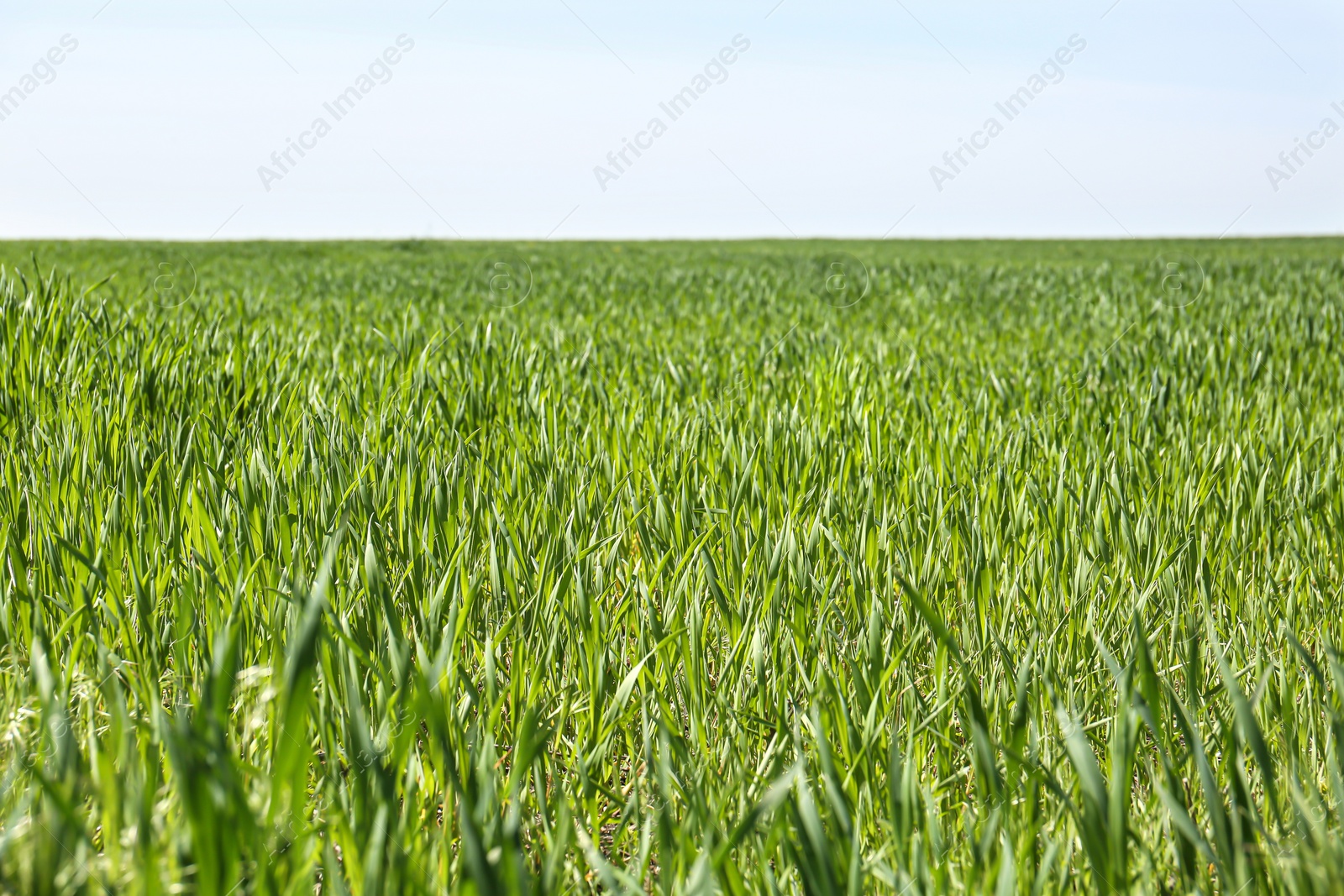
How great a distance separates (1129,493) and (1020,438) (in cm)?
36

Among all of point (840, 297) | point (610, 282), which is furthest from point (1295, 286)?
point (610, 282)

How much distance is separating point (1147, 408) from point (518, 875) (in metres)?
3.42

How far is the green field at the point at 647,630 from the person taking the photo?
1007 mm

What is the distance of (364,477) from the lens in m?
2.33

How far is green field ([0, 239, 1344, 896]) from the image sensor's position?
3.30ft

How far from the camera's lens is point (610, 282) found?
1258 centimetres

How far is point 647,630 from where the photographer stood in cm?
186

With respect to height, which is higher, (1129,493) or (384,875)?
(1129,493)

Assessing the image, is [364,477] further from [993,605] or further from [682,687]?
[993,605]

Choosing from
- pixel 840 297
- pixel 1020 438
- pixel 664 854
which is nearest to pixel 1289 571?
pixel 1020 438

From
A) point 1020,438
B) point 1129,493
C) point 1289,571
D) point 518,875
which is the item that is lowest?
point 518,875

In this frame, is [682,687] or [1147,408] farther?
[1147,408]

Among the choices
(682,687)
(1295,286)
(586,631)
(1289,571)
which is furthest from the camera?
(1295,286)

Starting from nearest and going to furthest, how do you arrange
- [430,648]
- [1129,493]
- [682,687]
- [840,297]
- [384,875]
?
[384,875] → [430,648] → [682,687] → [1129,493] → [840,297]
